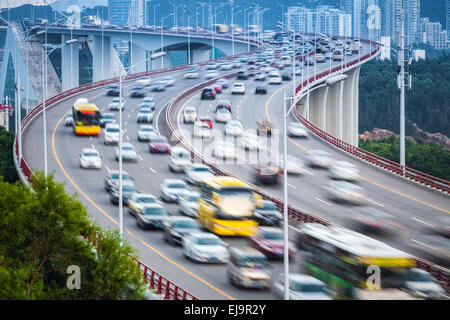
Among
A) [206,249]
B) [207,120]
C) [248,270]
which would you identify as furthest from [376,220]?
[207,120]

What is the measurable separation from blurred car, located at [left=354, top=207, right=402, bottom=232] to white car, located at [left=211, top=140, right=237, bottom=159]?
1615cm

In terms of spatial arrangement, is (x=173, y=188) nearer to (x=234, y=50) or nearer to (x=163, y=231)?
(x=163, y=231)

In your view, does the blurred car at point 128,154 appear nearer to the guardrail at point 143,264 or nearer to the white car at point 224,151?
the white car at point 224,151

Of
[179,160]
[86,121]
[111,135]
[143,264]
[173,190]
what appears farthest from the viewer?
[86,121]

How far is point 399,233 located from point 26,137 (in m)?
35.9

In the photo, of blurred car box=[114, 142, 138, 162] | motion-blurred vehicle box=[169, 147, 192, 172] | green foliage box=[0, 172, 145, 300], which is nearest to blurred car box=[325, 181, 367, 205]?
motion-blurred vehicle box=[169, 147, 192, 172]

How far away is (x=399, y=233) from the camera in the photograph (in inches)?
1710

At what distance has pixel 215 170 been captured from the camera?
182 feet

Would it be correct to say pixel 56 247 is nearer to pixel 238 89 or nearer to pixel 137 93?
pixel 137 93

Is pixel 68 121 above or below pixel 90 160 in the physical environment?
below

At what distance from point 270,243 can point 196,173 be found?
16.5m
